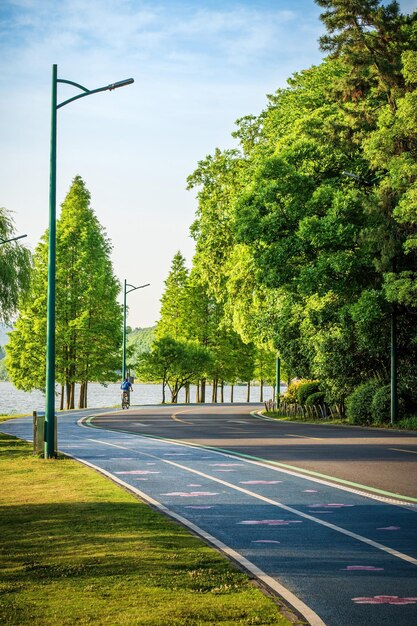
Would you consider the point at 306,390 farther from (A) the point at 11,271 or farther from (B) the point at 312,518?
(B) the point at 312,518

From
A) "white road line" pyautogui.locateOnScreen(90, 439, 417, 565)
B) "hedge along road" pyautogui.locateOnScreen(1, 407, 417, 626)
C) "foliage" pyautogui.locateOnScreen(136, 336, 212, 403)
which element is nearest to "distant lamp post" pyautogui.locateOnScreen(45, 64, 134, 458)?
"hedge along road" pyautogui.locateOnScreen(1, 407, 417, 626)

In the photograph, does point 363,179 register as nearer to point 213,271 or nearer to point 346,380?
point 346,380

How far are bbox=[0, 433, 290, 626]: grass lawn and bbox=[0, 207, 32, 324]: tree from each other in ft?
66.5

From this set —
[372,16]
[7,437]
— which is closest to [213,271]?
[372,16]

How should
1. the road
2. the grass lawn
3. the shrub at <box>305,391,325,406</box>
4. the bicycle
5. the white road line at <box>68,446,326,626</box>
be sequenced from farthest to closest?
the bicycle, the shrub at <box>305,391,325,406</box>, the road, the white road line at <box>68,446,326,626</box>, the grass lawn

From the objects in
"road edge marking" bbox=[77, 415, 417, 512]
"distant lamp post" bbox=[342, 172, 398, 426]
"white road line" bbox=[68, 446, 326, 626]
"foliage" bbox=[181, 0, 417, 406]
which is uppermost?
"foliage" bbox=[181, 0, 417, 406]

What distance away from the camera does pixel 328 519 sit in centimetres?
1034

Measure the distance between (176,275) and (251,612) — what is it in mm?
85161

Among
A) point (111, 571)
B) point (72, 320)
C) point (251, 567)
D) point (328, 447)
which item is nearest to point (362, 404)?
point (328, 447)

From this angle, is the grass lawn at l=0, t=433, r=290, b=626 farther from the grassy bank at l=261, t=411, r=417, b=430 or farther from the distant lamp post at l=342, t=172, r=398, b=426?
the distant lamp post at l=342, t=172, r=398, b=426

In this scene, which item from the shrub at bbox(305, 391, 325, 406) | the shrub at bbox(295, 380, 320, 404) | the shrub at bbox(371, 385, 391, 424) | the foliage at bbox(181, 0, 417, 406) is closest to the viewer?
the foliage at bbox(181, 0, 417, 406)

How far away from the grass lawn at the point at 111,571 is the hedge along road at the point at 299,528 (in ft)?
1.34

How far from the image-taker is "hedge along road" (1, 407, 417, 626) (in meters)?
6.56

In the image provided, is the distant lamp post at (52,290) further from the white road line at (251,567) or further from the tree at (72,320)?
the tree at (72,320)
